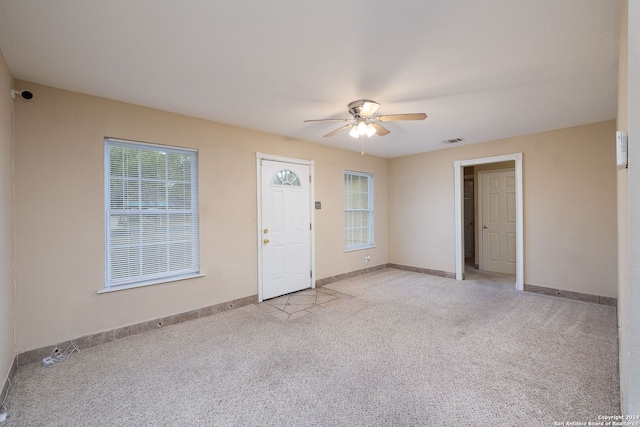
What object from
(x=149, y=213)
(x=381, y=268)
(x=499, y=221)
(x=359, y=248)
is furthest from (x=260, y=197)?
(x=499, y=221)

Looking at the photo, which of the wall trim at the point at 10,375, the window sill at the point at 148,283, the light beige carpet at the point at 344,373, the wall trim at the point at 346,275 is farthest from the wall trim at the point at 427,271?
the wall trim at the point at 10,375

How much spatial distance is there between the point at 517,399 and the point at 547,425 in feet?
0.78

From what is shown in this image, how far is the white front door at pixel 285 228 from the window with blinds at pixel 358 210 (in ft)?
3.46

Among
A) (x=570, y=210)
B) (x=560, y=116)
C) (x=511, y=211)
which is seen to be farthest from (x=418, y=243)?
(x=560, y=116)

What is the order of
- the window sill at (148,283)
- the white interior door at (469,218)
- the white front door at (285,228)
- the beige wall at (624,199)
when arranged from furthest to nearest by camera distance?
1. the white interior door at (469,218)
2. the white front door at (285,228)
3. the window sill at (148,283)
4. the beige wall at (624,199)

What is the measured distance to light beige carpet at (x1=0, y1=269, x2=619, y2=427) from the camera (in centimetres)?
183

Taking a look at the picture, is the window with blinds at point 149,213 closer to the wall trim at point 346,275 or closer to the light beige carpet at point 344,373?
the light beige carpet at point 344,373

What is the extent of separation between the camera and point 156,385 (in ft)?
7.06

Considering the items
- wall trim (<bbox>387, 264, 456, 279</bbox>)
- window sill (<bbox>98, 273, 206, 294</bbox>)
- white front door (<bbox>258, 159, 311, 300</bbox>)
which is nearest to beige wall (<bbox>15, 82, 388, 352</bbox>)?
window sill (<bbox>98, 273, 206, 294</bbox>)

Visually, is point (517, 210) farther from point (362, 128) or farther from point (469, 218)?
point (362, 128)

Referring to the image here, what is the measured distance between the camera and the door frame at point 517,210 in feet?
14.7

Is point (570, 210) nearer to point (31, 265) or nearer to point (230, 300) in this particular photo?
point (230, 300)

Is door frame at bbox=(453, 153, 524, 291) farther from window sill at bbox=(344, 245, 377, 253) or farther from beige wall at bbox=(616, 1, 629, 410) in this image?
beige wall at bbox=(616, 1, 629, 410)

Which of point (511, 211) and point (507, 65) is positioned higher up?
point (507, 65)
